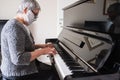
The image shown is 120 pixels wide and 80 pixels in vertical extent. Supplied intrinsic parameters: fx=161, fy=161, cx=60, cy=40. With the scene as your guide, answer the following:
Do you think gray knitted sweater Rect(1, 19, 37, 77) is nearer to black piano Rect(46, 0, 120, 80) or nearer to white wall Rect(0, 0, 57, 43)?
black piano Rect(46, 0, 120, 80)

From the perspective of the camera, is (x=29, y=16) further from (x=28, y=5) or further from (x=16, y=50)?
(x=16, y=50)

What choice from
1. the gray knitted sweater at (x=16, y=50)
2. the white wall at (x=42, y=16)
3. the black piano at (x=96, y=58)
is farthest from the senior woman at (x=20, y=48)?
the white wall at (x=42, y=16)

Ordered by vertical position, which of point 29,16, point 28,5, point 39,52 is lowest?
point 39,52

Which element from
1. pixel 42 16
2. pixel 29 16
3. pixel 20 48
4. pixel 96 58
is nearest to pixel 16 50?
pixel 20 48

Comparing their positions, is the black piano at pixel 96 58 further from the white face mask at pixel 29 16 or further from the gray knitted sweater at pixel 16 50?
the white face mask at pixel 29 16

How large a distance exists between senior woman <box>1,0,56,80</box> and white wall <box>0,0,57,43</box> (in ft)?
6.56

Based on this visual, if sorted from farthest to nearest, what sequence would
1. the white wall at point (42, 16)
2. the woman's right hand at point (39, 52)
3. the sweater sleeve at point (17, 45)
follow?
the white wall at point (42, 16) < the woman's right hand at point (39, 52) < the sweater sleeve at point (17, 45)

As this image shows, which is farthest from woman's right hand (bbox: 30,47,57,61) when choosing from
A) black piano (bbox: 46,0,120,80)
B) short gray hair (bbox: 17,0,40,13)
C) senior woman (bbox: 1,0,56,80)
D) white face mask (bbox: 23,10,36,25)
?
short gray hair (bbox: 17,0,40,13)

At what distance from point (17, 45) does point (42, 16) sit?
232 centimetres

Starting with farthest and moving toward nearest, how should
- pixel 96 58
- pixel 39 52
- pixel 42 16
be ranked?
pixel 42 16
pixel 39 52
pixel 96 58

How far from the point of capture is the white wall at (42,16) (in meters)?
3.49

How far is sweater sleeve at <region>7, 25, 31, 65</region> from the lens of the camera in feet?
4.46

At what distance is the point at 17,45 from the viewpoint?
1366 millimetres

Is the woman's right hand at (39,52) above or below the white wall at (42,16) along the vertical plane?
below
